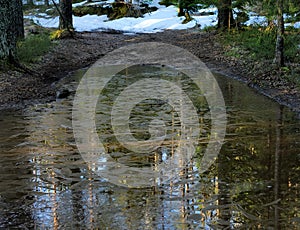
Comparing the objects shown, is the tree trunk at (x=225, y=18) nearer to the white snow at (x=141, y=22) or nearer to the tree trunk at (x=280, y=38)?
the white snow at (x=141, y=22)

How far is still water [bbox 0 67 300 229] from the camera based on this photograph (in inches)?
191

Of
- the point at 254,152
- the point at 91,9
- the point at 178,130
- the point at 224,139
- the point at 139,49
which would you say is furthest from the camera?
the point at 91,9

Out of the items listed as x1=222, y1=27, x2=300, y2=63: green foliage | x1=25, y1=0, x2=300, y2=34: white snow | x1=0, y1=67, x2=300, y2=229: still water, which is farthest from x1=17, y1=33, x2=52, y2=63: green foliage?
x1=25, y1=0, x2=300, y2=34: white snow

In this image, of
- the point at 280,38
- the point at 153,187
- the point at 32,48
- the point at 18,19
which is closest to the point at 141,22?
the point at 18,19

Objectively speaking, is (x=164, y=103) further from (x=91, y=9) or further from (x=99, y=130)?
(x=91, y=9)

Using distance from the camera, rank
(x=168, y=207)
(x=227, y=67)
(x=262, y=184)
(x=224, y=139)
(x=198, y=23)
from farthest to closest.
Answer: (x=198, y=23) < (x=227, y=67) < (x=224, y=139) < (x=262, y=184) < (x=168, y=207)

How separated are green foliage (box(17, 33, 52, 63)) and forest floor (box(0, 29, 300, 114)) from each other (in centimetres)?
29

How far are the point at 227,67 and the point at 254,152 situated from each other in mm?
8919

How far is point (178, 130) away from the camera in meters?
8.40

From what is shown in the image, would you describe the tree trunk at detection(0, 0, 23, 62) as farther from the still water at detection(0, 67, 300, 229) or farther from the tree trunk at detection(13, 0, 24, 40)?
the tree trunk at detection(13, 0, 24, 40)

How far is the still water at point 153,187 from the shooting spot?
4.86 meters

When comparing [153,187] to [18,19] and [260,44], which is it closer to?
[260,44]

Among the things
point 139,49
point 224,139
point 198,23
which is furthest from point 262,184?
point 198,23

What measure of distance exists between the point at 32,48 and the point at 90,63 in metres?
2.29
